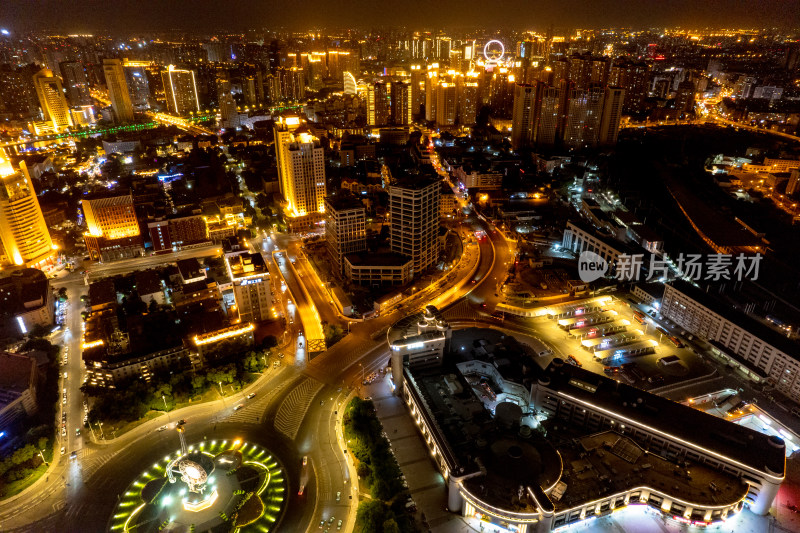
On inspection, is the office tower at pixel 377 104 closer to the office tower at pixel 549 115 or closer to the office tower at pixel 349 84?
the office tower at pixel 349 84

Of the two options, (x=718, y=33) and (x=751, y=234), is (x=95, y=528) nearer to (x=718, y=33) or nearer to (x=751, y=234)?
(x=751, y=234)

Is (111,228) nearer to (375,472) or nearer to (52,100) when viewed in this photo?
(375,472)

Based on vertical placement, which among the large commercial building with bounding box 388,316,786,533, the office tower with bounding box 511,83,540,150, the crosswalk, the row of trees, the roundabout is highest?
the office tower with bounding box 511,83,540,150

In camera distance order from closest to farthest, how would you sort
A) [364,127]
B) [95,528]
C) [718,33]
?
[95,528] < [364,127] < [718,33]

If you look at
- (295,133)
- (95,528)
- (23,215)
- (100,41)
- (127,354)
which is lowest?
(95,528)

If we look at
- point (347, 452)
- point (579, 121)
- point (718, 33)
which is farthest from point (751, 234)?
point (718, 33)

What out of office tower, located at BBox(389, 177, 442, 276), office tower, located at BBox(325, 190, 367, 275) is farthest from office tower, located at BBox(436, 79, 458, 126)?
office tower, located at BBox(389, 177, 442, 276)

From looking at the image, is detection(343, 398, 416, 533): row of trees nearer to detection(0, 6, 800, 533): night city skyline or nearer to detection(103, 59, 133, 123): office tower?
detection(0, 6, 800, 533): night city skyline
